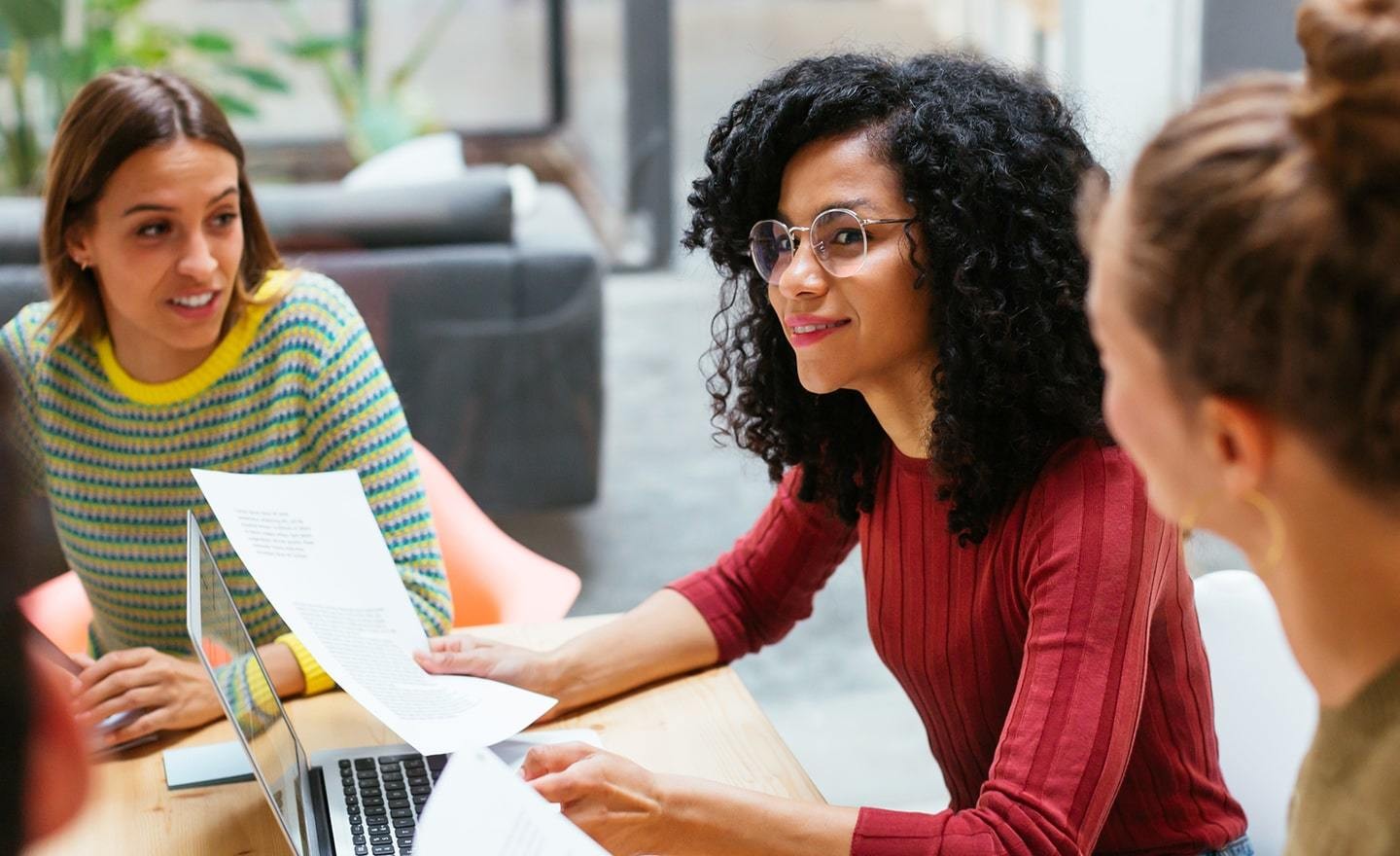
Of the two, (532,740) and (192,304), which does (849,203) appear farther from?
(192,304)

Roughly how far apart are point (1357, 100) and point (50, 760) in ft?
2.13

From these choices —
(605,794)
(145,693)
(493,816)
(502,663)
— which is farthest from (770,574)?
(493,816)

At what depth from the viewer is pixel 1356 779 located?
0.81 m

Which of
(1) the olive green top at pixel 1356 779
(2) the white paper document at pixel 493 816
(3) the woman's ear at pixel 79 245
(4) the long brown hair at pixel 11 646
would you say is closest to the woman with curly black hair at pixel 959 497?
(2) the white paper document at pixel 493 816

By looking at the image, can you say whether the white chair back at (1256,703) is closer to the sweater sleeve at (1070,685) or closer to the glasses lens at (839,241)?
the sweater sleeve at (1070,685)

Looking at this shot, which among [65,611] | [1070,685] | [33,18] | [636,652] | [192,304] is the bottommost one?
[65,611]

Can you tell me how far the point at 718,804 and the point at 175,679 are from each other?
1.96 feet

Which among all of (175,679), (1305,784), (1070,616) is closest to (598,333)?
(175,679)

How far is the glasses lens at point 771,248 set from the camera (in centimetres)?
139

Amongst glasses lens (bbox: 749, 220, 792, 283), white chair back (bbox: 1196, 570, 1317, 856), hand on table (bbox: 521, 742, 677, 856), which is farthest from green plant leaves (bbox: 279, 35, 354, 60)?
hand on table (bbox: 521, 742, 677, 856)

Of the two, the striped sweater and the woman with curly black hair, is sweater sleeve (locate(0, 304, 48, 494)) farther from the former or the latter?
the woman with curly black hair

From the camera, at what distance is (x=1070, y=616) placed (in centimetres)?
120

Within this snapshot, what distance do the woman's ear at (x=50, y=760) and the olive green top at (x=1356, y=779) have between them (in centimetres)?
63

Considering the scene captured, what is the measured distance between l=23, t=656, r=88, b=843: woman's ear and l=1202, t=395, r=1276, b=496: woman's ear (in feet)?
1.84
